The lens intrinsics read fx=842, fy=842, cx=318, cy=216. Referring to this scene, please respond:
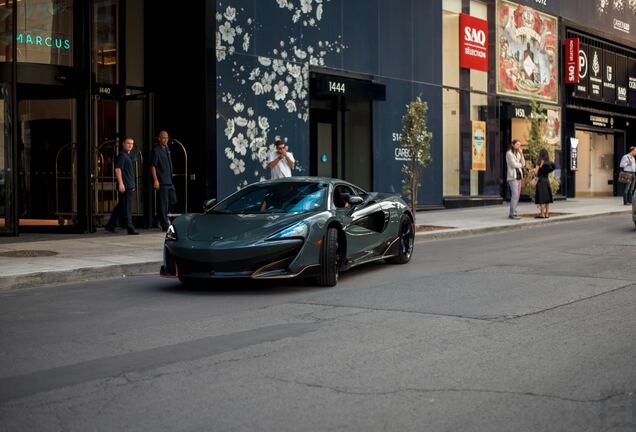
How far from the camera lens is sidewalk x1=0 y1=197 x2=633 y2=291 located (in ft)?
34.5

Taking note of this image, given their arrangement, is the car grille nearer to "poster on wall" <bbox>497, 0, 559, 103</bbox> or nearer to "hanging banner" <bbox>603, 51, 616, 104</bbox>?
"poster on wall" <bbox>497, 0, 559, 103</bbox>

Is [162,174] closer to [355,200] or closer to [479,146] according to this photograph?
[355,200]

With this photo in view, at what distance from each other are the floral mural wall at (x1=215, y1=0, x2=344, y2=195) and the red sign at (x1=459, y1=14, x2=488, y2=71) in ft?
22.7

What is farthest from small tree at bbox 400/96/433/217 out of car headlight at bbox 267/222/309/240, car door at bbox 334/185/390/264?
car headlight at bbox 267/222/309/240

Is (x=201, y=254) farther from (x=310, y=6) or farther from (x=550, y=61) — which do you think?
(x=550, y=61)

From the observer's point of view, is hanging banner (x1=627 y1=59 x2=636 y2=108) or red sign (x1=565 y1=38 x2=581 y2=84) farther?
hanging banner (x1=627 y1=59 x2=636 y2=108)

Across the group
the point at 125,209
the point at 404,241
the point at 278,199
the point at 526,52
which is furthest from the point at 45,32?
the point at 526,52

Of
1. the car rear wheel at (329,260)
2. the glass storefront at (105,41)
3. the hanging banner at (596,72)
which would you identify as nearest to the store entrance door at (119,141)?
the glass storefront at (105,41)

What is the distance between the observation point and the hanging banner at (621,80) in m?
37.5

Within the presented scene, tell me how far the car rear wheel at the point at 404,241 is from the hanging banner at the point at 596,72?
25.2 meters

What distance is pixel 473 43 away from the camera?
26859 mm

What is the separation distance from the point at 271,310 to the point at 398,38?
16815 millimetres

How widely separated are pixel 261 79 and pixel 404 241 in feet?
26.6

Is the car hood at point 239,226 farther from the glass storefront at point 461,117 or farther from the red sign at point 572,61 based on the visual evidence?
the red sign at point 572,61
